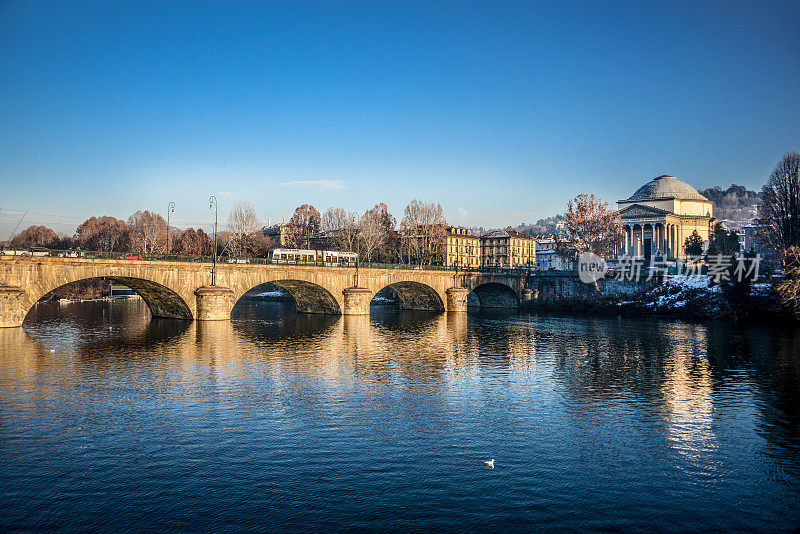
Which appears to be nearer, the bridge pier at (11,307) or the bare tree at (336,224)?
the bridge pier at (11,307)

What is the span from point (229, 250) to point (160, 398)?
308 ft

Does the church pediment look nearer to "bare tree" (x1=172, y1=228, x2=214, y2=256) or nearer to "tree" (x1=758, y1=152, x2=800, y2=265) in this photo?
"tree" (x1=758, y1=152, x2=800, y2=265)

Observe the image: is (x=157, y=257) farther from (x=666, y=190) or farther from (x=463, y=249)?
(x=463, y=249)

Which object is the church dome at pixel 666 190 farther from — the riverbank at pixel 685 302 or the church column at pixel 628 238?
the riverbank at pixel 685 302

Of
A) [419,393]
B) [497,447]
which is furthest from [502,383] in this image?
[497,447]

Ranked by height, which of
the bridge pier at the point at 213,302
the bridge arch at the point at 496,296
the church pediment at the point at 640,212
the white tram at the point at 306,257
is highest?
the church pediment at the point at 640,212

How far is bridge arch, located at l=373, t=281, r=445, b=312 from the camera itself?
79.8 metres

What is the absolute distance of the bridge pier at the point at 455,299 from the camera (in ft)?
261

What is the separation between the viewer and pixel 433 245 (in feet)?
369

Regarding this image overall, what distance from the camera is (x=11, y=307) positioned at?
1642 inches

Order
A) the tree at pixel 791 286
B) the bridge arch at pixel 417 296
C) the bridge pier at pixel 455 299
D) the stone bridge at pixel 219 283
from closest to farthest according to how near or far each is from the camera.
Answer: the stone bridge at pixel 219 283, the tree at pixel 791 286, the bridge pier at pixel 455 299, the bridge arch at pixel 417 296

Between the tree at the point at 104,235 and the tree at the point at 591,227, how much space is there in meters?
89.4

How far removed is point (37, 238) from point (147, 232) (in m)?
33.3

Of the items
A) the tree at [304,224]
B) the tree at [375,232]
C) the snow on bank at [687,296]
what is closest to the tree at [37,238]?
the tree at [304,224]
